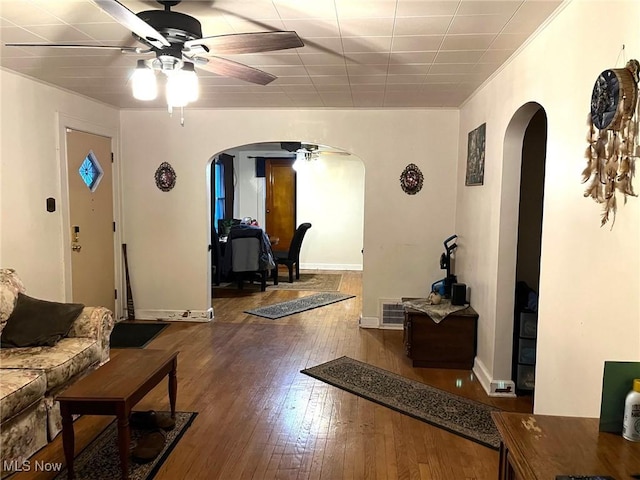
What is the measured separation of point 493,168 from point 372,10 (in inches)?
65.9

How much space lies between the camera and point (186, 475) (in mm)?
2400

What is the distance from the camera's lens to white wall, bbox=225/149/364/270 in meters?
9.14

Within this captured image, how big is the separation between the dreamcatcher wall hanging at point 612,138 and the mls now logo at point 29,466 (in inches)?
114

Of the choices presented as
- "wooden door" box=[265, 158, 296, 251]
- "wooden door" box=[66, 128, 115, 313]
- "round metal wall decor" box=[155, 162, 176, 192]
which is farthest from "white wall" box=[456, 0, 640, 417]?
"wooden door" box=[265, 158, 296, 251]

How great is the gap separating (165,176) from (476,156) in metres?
3.37

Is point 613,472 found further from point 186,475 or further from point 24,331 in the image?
point 24,331

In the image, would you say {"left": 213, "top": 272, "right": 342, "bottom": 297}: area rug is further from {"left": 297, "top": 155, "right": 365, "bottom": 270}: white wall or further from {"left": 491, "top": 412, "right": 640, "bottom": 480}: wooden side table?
{"left": 491, "top": 412, "right": 640, "bottom": 480}: wooden side table

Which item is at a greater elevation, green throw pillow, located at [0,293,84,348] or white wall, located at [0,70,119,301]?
white wall, located at [0,70,119,301]

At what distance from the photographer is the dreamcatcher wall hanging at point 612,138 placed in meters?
1.66

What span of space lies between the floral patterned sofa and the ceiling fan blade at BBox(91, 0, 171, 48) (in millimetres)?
1867

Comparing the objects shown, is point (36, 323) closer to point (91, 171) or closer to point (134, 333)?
point (134, 333)

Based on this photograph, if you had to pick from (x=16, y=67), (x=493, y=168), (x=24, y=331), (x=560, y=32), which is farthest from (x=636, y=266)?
(x=16, y=67)

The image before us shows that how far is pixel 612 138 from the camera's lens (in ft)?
5.85

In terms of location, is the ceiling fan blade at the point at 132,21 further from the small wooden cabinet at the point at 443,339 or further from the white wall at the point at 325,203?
the white wall at the point at 325,203
